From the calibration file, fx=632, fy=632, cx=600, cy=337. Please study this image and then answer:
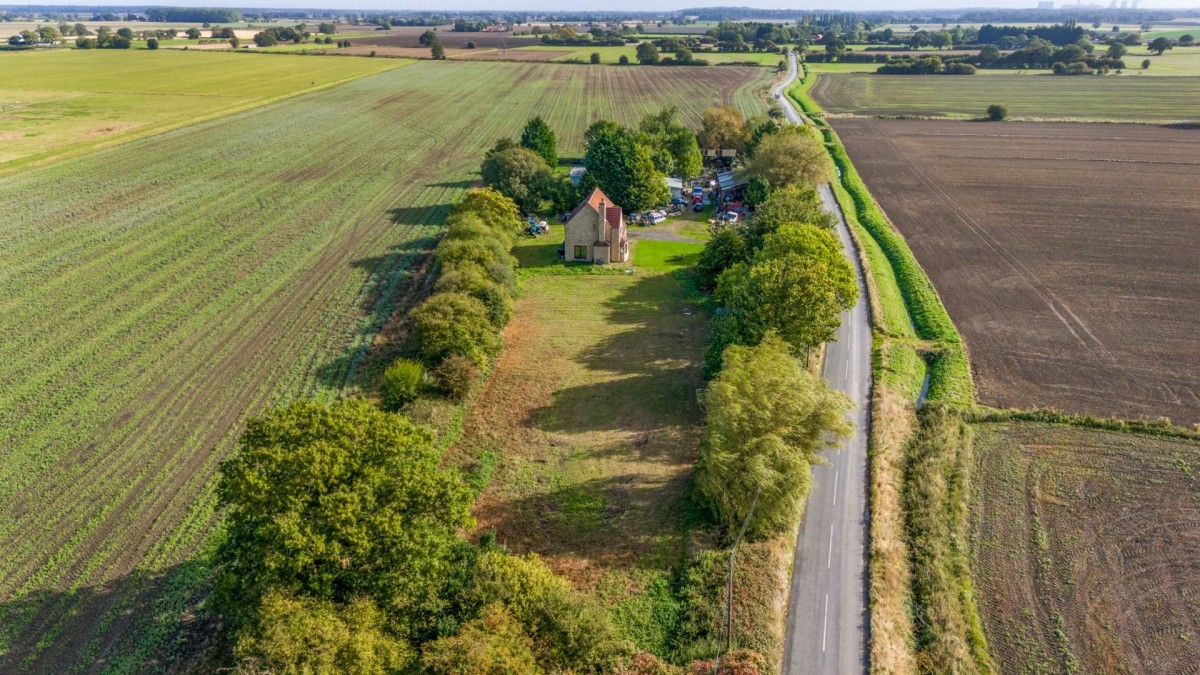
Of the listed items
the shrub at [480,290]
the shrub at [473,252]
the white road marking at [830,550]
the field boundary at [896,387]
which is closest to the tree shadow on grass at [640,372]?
the shrub at [480,290]

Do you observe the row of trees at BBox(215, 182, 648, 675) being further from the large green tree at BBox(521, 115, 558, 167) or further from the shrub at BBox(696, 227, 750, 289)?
the large green tree at BBox(521, 115, 558, 167)

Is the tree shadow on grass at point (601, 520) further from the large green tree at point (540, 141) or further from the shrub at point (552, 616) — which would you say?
the large green tree at point (540, 141)

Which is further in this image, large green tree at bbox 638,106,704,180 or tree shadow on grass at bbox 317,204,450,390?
large green tree at bbox 638,106,704,180

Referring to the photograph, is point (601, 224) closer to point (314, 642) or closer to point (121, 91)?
point (314, 642)

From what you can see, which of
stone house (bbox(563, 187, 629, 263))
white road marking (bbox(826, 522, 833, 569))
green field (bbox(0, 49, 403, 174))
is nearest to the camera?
white road marking (bbox(826, 522, 833, 569))

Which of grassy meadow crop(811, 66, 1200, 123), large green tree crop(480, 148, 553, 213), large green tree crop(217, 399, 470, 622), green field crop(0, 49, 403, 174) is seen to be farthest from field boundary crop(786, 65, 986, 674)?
green field crop(0, 49, 403, 174)

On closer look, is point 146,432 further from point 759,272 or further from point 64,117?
point 64,117
